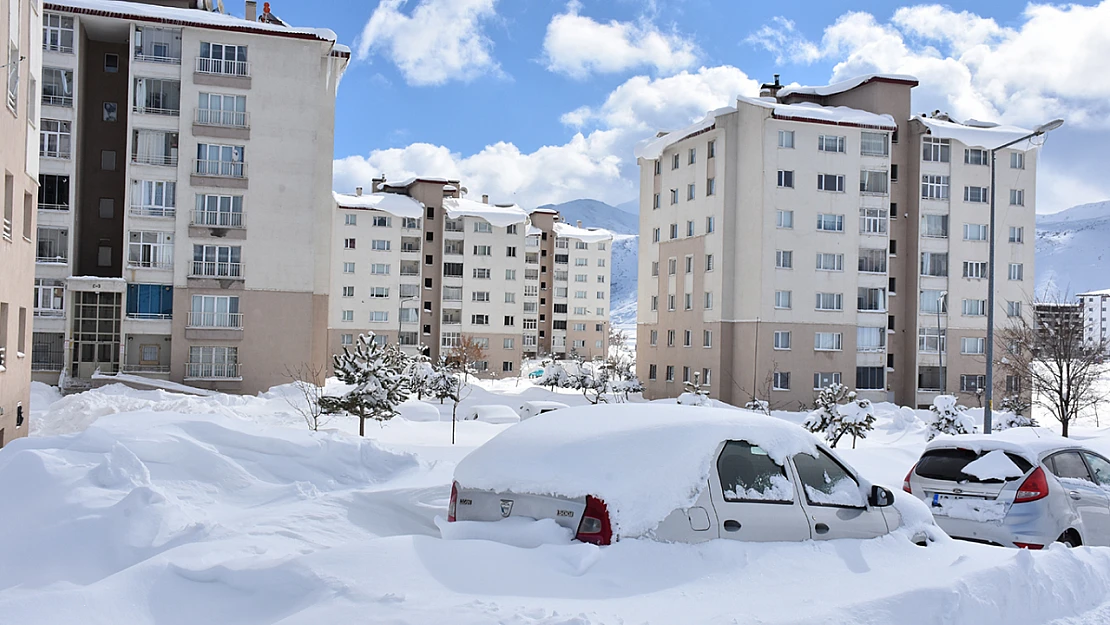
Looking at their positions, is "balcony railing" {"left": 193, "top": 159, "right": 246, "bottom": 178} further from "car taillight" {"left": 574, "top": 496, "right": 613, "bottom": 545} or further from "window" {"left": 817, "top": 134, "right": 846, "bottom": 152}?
"car taillight" {"left": 574, "top": 496, "right": 613, "bottom": 545}

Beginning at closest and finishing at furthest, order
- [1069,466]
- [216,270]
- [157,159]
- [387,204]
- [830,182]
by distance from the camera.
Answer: [1069,466] → [157,159] → [216,270] → [830,182] → [387,204]

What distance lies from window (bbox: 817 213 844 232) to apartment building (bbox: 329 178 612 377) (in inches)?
1398

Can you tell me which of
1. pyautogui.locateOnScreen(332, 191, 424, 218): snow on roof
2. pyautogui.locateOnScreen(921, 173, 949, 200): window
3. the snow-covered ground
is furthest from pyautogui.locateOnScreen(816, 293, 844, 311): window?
the snow-covered ground

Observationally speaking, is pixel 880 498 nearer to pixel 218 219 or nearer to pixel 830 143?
pixel 218 219

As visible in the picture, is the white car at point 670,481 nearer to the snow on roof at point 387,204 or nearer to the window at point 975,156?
the window at point 975,156

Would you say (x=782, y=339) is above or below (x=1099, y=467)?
above

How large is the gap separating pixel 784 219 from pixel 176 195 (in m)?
31.4

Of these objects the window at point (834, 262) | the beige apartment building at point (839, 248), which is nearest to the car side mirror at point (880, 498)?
the beige apartment building at point (839, 248)

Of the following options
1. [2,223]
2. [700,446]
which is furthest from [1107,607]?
[2,223]

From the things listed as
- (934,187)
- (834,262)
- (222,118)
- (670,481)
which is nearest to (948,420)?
(834,262)

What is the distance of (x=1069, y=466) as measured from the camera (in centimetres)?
1013

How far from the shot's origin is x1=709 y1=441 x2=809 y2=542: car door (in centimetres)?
662

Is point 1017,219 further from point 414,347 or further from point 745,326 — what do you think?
point 414,347

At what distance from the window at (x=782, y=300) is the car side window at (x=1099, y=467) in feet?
122
